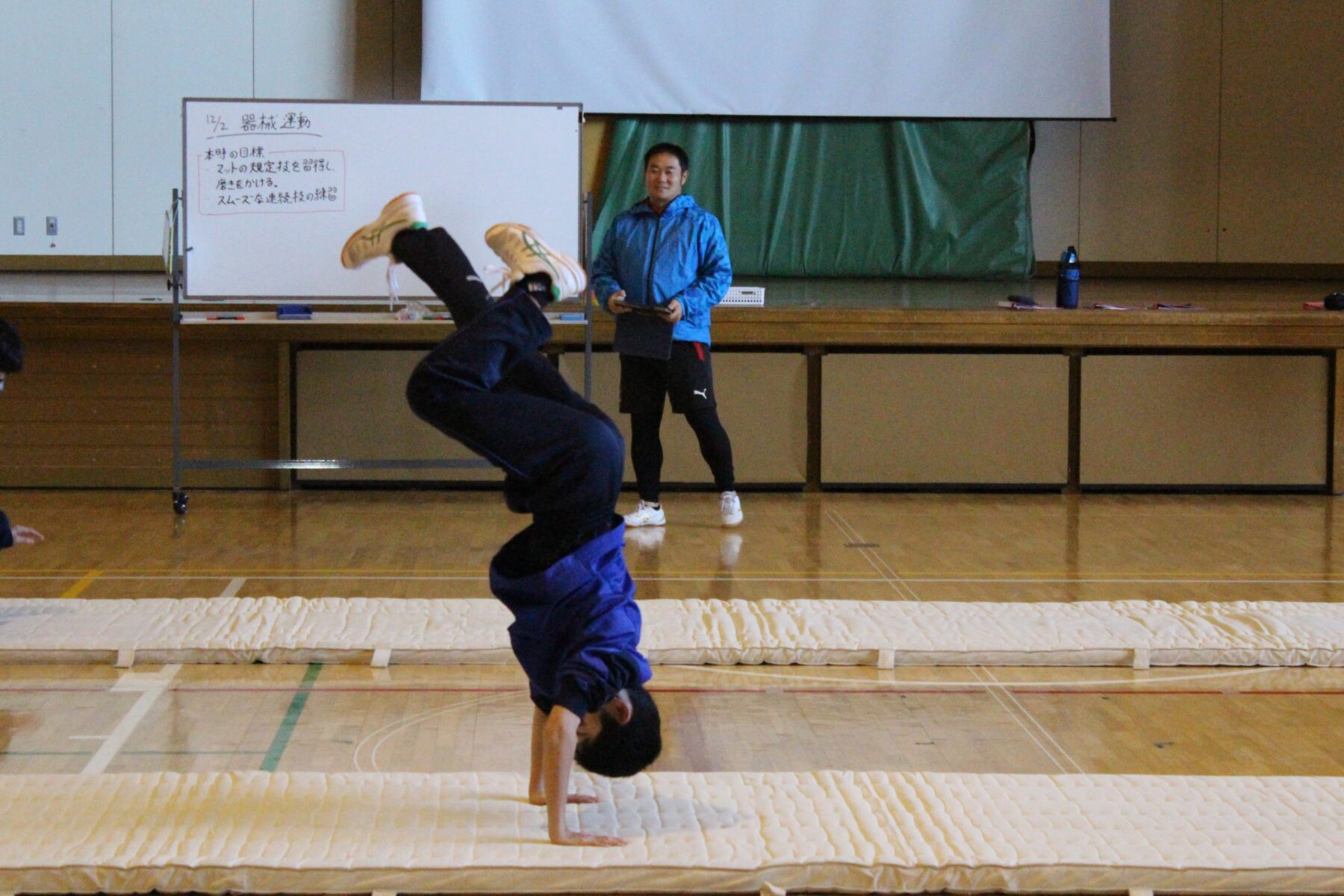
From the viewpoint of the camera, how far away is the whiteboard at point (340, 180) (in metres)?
5.93

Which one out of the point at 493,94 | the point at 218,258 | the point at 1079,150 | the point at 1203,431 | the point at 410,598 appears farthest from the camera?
the point at 1079,150

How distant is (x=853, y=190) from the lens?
839 cm

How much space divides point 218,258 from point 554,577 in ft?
12.8

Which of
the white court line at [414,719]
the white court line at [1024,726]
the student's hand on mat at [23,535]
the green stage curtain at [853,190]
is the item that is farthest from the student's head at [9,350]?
the green stage curtain at [853,190]

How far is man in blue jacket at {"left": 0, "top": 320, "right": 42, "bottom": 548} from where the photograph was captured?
3896 millimetres

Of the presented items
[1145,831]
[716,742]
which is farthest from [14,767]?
[1145,831]

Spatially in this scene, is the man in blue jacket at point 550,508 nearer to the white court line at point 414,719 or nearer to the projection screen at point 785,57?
the white court line at point 414,719

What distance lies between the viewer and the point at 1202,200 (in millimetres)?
8586

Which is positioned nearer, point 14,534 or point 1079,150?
point 14,534

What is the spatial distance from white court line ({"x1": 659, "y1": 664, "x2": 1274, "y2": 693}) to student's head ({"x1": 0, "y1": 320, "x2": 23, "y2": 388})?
186 cm

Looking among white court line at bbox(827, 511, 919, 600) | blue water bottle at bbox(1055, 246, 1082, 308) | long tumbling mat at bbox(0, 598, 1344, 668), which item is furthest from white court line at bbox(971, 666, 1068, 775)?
blue water bottle at bbox(1055, 246, 1082, 308)

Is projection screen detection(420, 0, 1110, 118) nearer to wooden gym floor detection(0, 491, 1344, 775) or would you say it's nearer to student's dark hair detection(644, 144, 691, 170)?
student's dark hair detection(644, 144, 691, 170)

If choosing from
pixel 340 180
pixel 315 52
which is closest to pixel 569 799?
pixel 340 180

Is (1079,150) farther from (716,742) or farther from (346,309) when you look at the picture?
(716,742)
